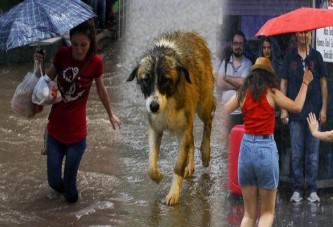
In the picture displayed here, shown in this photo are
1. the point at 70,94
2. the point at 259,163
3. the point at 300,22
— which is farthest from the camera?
the point at 70,94

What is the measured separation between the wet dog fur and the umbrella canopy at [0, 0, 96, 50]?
0.84 meters

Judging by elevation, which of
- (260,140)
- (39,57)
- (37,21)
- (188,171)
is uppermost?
(37,21)

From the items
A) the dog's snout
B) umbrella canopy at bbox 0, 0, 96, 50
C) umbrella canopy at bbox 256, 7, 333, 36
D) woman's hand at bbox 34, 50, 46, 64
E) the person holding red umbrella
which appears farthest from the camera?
the person holding red umbrella

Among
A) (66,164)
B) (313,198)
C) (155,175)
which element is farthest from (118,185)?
(313,198)

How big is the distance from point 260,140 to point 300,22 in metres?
1.15

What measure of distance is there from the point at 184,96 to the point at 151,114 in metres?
0.37

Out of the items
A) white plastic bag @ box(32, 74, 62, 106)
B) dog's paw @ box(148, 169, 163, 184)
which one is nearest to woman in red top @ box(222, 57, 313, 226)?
dog's paw @ box(148, 169, 163, 184)

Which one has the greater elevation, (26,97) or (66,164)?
(26,97)

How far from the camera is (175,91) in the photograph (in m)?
7.27

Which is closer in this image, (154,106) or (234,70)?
(154,106)

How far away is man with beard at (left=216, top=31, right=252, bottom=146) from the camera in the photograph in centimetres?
762

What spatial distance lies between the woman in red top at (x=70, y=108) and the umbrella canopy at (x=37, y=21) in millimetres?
285

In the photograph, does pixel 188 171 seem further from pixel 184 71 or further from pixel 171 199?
pixel 184 71

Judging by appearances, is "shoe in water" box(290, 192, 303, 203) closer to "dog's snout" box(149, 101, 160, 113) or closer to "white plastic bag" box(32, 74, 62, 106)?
"dog's snout" box(149, 101, 160, 113)
